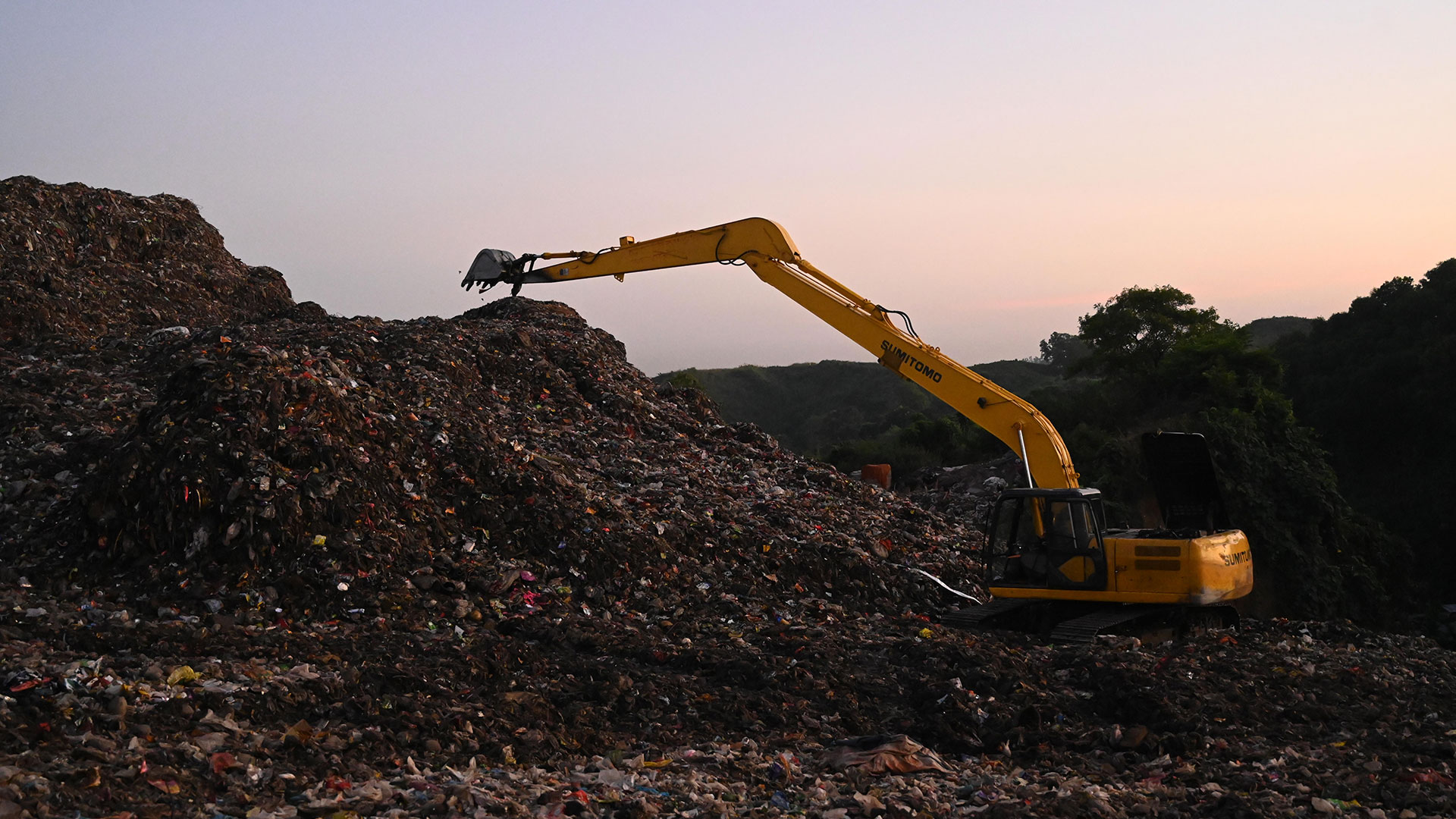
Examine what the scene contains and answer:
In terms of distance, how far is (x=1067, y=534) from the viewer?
807 cm

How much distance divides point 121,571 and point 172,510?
524 millimetres

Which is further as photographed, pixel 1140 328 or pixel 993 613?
pixel 1140 328

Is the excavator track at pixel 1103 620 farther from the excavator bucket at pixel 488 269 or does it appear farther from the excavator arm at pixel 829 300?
the excavator bucket at pixel 488 269

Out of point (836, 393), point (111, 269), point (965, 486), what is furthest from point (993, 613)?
point (836, 393)

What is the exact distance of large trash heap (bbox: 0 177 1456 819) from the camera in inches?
178

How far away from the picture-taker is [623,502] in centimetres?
997

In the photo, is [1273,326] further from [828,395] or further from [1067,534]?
[1067,534]

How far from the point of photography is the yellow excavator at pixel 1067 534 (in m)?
7.83

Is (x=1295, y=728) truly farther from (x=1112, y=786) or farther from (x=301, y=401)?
(x=301, y=401)

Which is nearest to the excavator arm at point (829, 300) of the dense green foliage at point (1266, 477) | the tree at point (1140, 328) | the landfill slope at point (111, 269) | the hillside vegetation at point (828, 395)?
the landfill slope at point (111, 269)

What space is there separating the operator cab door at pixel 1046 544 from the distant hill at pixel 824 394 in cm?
4122

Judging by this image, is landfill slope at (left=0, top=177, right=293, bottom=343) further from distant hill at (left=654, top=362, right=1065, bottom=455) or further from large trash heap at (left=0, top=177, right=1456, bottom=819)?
distant hill at (left=654, top=362, right=1065, bottom=455)

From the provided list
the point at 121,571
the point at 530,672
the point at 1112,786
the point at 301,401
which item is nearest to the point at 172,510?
the point at 121,571

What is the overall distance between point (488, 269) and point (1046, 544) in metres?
7.44
